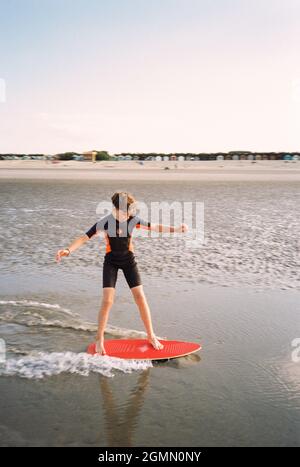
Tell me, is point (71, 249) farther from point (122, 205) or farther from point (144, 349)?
point (144, 349)

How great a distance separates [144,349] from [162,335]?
635mm

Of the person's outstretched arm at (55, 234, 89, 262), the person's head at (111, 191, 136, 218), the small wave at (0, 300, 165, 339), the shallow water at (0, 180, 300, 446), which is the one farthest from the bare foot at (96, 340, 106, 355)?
the person's head at (111, 191, 136, 218)

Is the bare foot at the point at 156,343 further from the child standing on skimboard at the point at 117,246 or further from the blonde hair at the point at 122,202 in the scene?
the blonde hair at the point at 122,202

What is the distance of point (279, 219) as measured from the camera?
15.4 meters

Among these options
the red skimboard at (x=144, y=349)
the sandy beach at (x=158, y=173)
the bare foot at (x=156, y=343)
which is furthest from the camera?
the sandy beach at (x=158, y=173)

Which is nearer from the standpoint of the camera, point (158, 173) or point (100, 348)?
point (100, 348)

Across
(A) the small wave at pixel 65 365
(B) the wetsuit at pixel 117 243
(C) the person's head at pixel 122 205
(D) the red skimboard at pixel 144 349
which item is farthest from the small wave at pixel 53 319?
(C) the person's head at pixel 122 205

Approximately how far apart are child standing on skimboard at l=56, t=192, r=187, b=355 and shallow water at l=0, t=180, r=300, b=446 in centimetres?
47

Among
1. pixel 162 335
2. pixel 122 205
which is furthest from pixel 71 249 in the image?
pixel 162 335

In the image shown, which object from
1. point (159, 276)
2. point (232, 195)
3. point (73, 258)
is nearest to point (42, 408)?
point (159, 276)

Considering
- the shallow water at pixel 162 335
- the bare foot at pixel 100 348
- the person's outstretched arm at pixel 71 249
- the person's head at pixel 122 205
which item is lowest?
the shallow water at pixel 162 335

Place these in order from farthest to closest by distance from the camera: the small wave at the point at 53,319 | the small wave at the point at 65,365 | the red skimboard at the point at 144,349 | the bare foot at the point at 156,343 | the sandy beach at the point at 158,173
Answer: the sandy beach at the point at 158,173 < the small wave at the point at 53,319 < the bare foot at the point at 156,343 < the red skimboard at the point at 144,349 < the small wave at the point at 65,365

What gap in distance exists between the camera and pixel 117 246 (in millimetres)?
5023

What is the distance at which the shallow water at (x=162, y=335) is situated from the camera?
369cm
